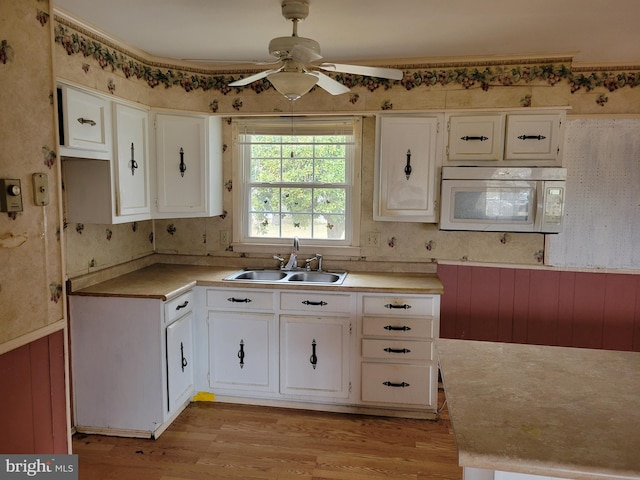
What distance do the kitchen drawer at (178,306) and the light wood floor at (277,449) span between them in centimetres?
69

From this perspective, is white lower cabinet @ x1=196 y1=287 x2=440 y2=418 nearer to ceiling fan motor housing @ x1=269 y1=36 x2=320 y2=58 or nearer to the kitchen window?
the kitchen window

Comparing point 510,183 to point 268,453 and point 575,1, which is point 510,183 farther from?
point 268,453

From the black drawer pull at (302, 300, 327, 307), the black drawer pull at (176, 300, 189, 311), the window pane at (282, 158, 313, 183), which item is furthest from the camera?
the window pane at (282, 158, 313, 183)

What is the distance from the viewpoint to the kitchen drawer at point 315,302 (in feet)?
9.90

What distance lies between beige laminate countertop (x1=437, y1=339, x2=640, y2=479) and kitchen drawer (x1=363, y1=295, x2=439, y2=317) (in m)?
1.04

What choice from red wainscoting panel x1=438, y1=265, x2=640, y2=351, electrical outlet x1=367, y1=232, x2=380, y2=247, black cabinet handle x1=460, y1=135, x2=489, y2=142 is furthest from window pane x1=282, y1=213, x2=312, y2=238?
black cabinet handle x1=460, y1=135, x2=489, y2=142

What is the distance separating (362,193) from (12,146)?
2.31 metres

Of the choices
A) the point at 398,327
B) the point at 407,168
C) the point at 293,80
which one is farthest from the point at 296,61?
the point at 398,327

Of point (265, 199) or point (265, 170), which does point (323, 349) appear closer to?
point (265, 199)

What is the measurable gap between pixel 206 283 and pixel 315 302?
0.74 metres

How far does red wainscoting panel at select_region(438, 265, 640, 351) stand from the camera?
10.8 feet

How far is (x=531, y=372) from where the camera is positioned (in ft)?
5.36

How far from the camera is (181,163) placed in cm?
327

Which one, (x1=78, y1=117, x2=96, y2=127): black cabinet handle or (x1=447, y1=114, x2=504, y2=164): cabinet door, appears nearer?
(x1=78, y1=117, x2=96, y2=127): black cabinet handle
